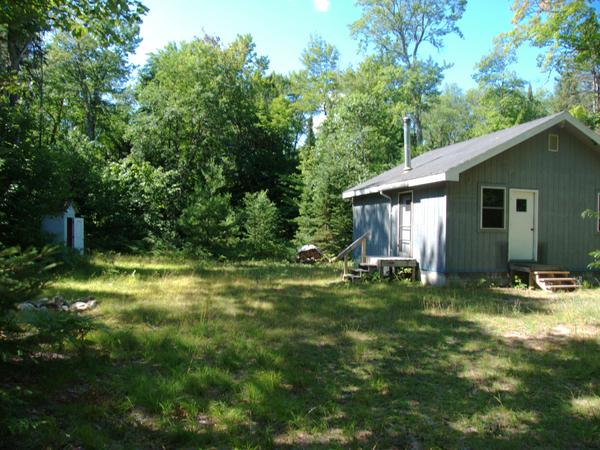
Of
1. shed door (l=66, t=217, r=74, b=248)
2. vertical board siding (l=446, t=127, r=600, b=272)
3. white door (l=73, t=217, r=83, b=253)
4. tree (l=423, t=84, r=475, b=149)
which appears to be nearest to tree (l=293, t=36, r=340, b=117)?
tree (l=423, t=84, r=475, b=149)

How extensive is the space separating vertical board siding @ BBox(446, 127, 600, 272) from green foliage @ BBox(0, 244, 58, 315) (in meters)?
8.95

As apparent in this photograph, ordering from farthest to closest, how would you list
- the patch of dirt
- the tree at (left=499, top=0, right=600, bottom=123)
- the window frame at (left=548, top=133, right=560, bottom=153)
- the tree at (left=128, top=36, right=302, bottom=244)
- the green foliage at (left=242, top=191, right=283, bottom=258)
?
the tree at (left=128, top=36, right=302, bottom=244), the green foliage at (left=242, top=191, right=283, bottom=258), the tree at (left=499, top=0, right=600, bottom=123), the window frame at (left=548, top=133, right=560, bottom=153), the patch of dirt

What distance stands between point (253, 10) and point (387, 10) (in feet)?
58.3

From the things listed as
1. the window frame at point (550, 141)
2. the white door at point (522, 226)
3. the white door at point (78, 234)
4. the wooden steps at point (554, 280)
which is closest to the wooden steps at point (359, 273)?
the white door at point (522, 226)

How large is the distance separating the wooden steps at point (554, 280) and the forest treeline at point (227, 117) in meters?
8.68

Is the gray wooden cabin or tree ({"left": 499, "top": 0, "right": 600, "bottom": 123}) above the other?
tree ({"left": 499, "top": 0, "right": 600, "bottom": 123})

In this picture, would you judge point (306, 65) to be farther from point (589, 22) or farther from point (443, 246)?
point (443, 246)

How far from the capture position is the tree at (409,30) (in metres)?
29.4

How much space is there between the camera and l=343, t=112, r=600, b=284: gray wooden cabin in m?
10.4

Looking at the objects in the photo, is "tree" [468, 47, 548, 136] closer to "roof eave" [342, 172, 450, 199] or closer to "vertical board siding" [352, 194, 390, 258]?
"vertical board siding" [352, 194, 390, 258]

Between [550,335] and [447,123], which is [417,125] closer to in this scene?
[447,123]

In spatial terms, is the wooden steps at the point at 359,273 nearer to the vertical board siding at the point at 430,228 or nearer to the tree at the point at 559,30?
the vertical board siding at the point at 430,228

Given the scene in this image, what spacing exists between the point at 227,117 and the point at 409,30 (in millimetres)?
15490

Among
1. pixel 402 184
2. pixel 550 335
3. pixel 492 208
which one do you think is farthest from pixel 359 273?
pixel 550 335
